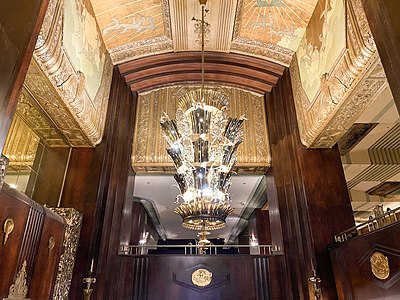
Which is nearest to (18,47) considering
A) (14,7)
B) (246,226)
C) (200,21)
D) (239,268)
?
(14,7)

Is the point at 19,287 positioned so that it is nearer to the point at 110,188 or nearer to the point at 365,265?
the point at 110,188

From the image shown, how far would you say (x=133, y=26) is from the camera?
5.01 metres

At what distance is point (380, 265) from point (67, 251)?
3547 millimetres

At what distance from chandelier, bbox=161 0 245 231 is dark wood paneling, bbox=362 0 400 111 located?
194cm

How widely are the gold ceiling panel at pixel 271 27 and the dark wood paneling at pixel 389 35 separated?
247cm

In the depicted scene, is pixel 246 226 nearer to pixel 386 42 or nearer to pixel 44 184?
pixel 44 184

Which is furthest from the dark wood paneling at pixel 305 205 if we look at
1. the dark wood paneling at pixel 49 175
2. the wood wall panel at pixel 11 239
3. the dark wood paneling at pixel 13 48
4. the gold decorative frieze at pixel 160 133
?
the dark wood paneling at pixel 13 48

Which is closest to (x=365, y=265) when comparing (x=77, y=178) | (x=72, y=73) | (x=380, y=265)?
(x=380, y=265)

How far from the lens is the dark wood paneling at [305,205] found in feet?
13.0

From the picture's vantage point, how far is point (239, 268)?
15.8 ft

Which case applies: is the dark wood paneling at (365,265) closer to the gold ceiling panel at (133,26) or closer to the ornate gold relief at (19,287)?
the ornate gold relief at (19,287)

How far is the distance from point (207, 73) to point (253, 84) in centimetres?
100

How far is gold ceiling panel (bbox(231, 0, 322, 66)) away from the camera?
4637 millimetres

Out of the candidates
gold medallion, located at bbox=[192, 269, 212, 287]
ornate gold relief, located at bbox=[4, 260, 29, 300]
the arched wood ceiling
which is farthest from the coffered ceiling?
gold medallion, located at bbox=[192, 269, 212, 287]
